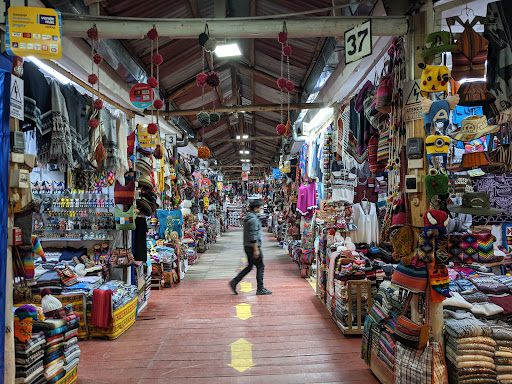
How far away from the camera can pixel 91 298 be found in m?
4.13

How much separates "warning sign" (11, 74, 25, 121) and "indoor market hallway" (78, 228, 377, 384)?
2.36 m

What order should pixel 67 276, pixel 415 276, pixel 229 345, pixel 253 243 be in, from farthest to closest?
pixel 253 243, pixel 67 276, pixel 229 345, pixel 415 276

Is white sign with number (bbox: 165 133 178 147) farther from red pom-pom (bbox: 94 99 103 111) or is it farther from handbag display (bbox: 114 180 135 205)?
red pom-pom (bbox: 94 99 103 111)

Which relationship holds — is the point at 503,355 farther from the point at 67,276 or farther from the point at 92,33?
the point at 67,276

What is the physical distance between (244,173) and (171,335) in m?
14.1

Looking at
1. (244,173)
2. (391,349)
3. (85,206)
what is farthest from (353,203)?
(244,173)

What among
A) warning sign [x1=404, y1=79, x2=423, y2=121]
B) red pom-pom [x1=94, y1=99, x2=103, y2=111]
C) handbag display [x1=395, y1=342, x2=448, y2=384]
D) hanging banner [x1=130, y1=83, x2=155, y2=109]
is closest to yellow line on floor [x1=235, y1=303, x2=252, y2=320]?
handbag display [x1=395, y1=342, x2=448, y2=384]

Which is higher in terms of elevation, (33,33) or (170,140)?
(170,140)

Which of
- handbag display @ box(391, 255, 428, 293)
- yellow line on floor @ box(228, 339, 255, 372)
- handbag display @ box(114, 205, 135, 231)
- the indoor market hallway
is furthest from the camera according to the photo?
handbag display @ box(114, 205, 135, 231)

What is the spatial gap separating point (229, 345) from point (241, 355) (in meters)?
0.31

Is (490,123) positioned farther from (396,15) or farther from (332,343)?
(332,343)

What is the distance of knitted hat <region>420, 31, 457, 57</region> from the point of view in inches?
95.9

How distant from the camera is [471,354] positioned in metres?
2.42

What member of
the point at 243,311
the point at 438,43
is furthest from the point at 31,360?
the point at 438,43
